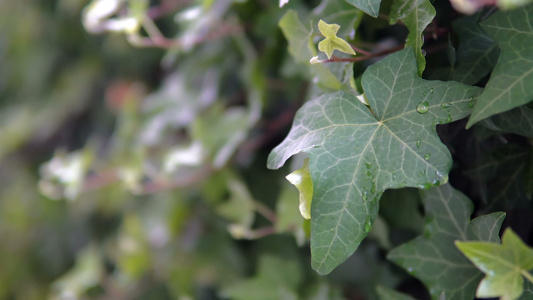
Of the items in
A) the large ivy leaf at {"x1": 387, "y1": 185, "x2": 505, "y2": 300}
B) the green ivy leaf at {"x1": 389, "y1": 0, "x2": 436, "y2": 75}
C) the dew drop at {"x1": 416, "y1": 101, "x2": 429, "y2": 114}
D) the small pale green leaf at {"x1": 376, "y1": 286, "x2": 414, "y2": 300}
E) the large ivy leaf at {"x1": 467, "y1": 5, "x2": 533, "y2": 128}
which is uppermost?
the green ivy leaf at {"x1": 389, "y1": 0, "x2": 436, "y2": 75}

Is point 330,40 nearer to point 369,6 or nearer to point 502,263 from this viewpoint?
point 369,6

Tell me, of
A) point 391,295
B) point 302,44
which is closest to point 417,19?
point 302,44

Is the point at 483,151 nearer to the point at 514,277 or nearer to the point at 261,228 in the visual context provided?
the point at 514,277

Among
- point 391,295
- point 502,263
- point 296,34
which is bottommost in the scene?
point 391,295

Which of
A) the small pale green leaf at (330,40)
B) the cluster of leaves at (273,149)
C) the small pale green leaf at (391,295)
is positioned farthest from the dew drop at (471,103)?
the small pale green leaf at (391,295)

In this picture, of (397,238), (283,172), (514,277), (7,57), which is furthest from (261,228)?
(7,57)

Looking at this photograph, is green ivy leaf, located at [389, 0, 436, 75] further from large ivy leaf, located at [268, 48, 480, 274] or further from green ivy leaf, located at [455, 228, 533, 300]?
green ivy leaf, located at [455, 228, 533, 300]

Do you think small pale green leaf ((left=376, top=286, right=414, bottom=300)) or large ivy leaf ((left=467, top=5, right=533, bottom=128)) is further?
small pale green leaf ((left=376, top=286, right=414, bottom=300))

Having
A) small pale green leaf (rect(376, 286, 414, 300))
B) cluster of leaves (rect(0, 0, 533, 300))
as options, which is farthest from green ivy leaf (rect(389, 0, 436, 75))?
small pale green leaf (rect(376, 286, 414, 300))
